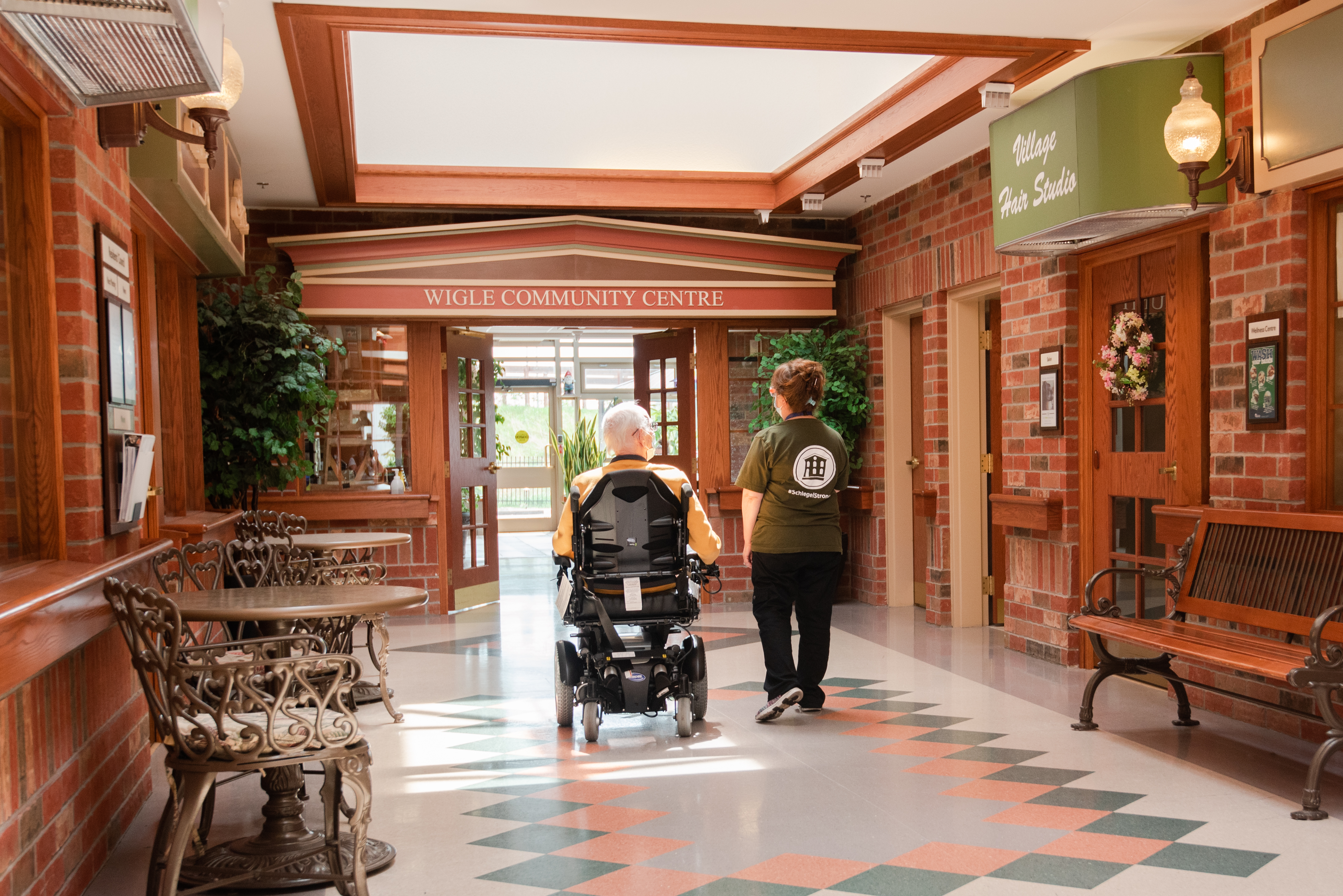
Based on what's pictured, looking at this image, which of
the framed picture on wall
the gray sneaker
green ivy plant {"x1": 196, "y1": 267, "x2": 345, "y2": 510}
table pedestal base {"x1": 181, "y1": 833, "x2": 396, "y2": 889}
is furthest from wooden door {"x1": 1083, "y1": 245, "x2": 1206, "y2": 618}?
green ivy plant {"x1": 196, "y1": 267, "x2": 345, "y2": 510}

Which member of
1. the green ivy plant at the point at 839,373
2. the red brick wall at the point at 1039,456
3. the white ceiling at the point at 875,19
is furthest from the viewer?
the green ivy plant at the point at 839,373

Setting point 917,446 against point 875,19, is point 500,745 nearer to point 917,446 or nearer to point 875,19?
point 875,19

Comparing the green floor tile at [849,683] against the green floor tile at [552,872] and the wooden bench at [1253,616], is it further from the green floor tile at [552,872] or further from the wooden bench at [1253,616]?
the green floor tile at [552,872]

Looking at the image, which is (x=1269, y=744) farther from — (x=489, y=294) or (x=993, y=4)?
(x=489, y=294)

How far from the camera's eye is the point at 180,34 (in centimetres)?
249

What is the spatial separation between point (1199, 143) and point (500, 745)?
11.9 feet

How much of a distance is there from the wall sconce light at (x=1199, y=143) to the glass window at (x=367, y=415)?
17.4 ft

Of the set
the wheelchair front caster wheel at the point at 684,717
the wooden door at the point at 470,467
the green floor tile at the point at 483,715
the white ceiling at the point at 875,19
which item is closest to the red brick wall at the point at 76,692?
the white ceiling at the point at 875,19

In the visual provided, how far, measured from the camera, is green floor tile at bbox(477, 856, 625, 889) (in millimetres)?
2867

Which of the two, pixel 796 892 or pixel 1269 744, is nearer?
pixel 796 892

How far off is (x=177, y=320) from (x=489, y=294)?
2218mm

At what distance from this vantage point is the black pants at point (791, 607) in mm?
4520

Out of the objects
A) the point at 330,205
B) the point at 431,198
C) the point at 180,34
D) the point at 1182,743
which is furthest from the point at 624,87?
the point at 1182,743

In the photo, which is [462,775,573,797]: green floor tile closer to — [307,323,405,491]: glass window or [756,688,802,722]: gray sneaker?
[756,688,802,722]: gray sneaker
